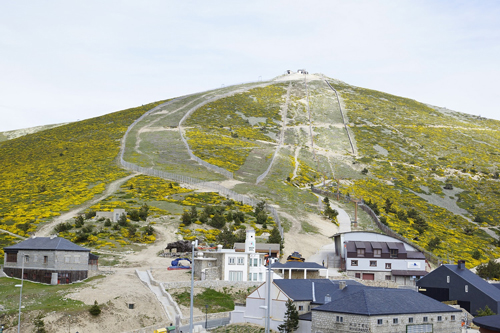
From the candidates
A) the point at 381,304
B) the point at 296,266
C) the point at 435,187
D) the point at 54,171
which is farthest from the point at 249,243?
the point at 435,187

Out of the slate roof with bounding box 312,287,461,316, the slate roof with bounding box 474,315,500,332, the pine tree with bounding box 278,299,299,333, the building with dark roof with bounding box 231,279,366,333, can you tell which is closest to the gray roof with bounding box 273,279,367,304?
the building with dark roof with bounding box 231,279,366,333

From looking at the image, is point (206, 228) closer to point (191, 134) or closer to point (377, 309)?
point (377, 309)

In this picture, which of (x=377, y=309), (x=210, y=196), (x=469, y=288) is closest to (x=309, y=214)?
(x=210, y=196)

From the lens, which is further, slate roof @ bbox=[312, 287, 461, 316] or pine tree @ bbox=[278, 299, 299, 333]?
pine tree @ bbox=[278, 299, 299, 333]

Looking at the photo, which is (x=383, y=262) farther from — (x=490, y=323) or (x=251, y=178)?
(x=251, y=178)

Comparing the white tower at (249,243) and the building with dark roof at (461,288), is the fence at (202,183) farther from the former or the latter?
the building with dark roof at (461,288)

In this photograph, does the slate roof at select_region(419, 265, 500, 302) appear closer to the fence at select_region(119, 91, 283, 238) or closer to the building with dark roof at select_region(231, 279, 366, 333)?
the building with dark roof at select_region(231, 279, 366, 333)
